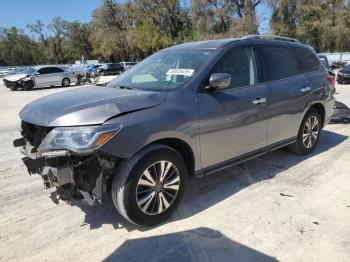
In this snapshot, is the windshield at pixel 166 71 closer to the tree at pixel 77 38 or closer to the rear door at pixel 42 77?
the rear door at pixel 42 77

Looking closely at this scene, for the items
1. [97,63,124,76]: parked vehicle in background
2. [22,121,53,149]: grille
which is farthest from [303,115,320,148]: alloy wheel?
[97,63,124,76]: parked vehicle in background

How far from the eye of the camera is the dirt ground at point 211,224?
318 cm

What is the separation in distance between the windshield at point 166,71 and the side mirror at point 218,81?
23 cm

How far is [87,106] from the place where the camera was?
3.34 metres

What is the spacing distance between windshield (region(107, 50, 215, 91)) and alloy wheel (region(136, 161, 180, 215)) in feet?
2.92

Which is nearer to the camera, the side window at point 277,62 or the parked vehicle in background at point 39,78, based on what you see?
the side window at point 277,62

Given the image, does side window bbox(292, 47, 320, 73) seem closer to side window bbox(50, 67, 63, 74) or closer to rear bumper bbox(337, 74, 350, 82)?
rear bumper bbox(337, 74, 350, 82)

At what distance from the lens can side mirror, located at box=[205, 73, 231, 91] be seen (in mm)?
3836

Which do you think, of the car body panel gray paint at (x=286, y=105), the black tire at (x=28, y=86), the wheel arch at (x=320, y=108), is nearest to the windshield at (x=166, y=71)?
the car body panel gray paint at (x=286, y=105)

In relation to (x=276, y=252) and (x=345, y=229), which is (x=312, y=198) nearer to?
(x=345, y=229)

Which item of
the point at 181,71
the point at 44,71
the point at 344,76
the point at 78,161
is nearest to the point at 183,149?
the point at 181,71

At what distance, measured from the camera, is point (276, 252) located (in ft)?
10.3

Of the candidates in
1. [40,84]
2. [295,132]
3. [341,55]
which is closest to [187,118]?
[295,132]

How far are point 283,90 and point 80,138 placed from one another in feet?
9.87
